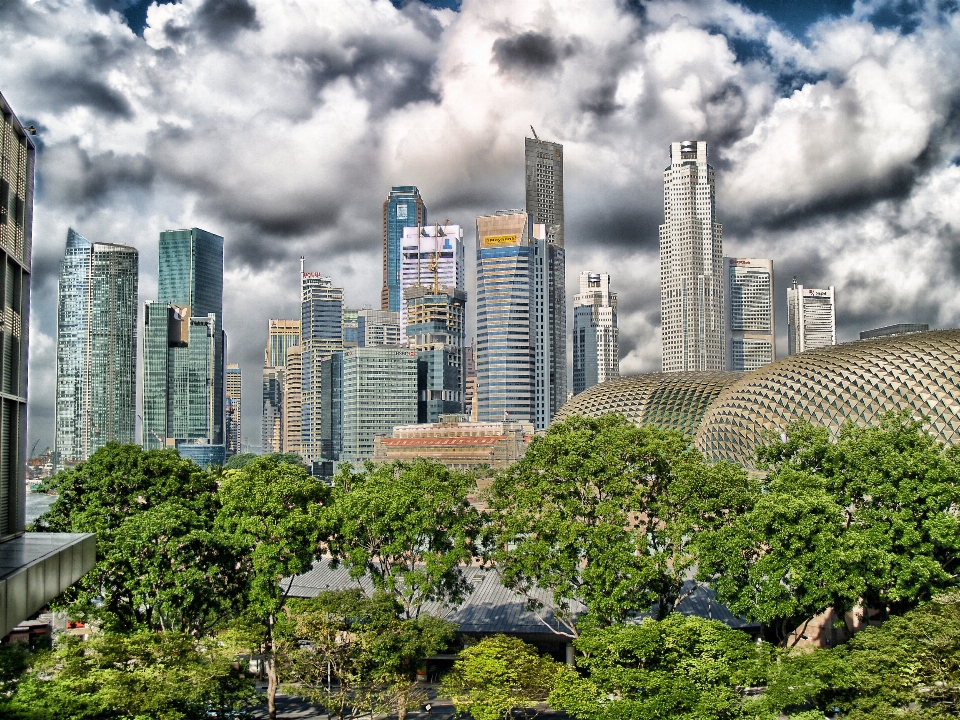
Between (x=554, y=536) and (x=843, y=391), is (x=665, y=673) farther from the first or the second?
(x=843, y=391)

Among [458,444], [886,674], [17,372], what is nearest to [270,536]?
[17,372]

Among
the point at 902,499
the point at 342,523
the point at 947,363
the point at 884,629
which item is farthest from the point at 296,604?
the point at 947,363

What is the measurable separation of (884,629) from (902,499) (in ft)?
24.6

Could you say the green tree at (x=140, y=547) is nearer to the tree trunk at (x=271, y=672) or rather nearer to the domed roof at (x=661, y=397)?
the tree trunk at (x=271, y=672)

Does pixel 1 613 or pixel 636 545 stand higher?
pixel 1 613

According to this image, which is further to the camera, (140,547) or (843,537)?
(140,547)

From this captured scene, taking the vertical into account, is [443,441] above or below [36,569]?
below

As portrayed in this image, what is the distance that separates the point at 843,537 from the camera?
116 ft

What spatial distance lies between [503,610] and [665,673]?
772 inches

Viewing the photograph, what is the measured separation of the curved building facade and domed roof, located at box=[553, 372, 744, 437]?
200mm

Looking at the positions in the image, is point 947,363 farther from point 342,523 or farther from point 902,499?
point 342,523

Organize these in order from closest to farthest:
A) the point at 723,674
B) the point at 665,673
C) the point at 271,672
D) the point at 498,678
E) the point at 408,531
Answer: the point at 665,673, the point at 723,674, the point at 498,678, the point at 271,672, the point at 408,531

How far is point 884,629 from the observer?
32688mm

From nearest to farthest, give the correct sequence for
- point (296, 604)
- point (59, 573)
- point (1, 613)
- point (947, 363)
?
point (1, 613)
point (59, 573)
point (296, 604)
point (947, 363)
